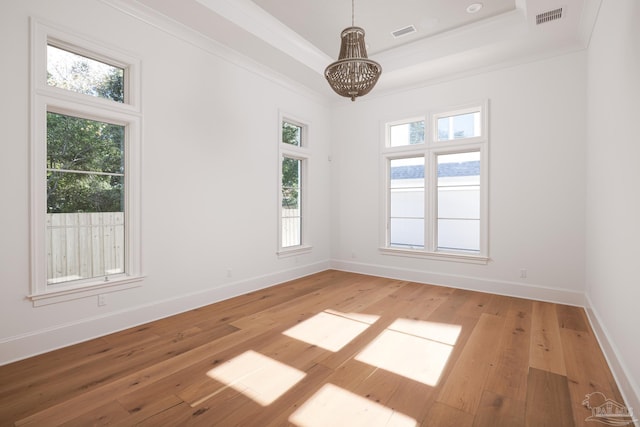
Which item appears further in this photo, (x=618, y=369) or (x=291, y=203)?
(x=291, y=203)

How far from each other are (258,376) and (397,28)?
4.29 m

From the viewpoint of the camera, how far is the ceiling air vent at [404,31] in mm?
4062

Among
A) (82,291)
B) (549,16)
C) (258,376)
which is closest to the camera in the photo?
(258,376)

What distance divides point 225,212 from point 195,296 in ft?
3.73

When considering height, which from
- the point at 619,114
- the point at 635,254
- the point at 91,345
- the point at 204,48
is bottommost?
the point at 91,345

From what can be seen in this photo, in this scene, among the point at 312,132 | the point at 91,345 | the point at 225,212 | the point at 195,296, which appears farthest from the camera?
→ the point at 312,132

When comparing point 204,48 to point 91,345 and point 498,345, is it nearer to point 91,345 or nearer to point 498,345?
point 91,345

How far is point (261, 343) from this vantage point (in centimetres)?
285

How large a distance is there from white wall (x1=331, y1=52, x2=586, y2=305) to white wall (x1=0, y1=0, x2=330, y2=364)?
2.51 metres

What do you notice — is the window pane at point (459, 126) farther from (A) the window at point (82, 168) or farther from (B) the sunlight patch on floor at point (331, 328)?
(A) the window at point (82, 168)

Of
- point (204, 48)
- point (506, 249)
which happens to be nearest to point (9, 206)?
point (204, 48)

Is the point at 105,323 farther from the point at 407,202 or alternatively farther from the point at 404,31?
the point at 404,31

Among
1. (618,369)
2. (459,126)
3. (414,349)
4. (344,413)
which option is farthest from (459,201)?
(344,413)

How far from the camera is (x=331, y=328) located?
321 centimetres
